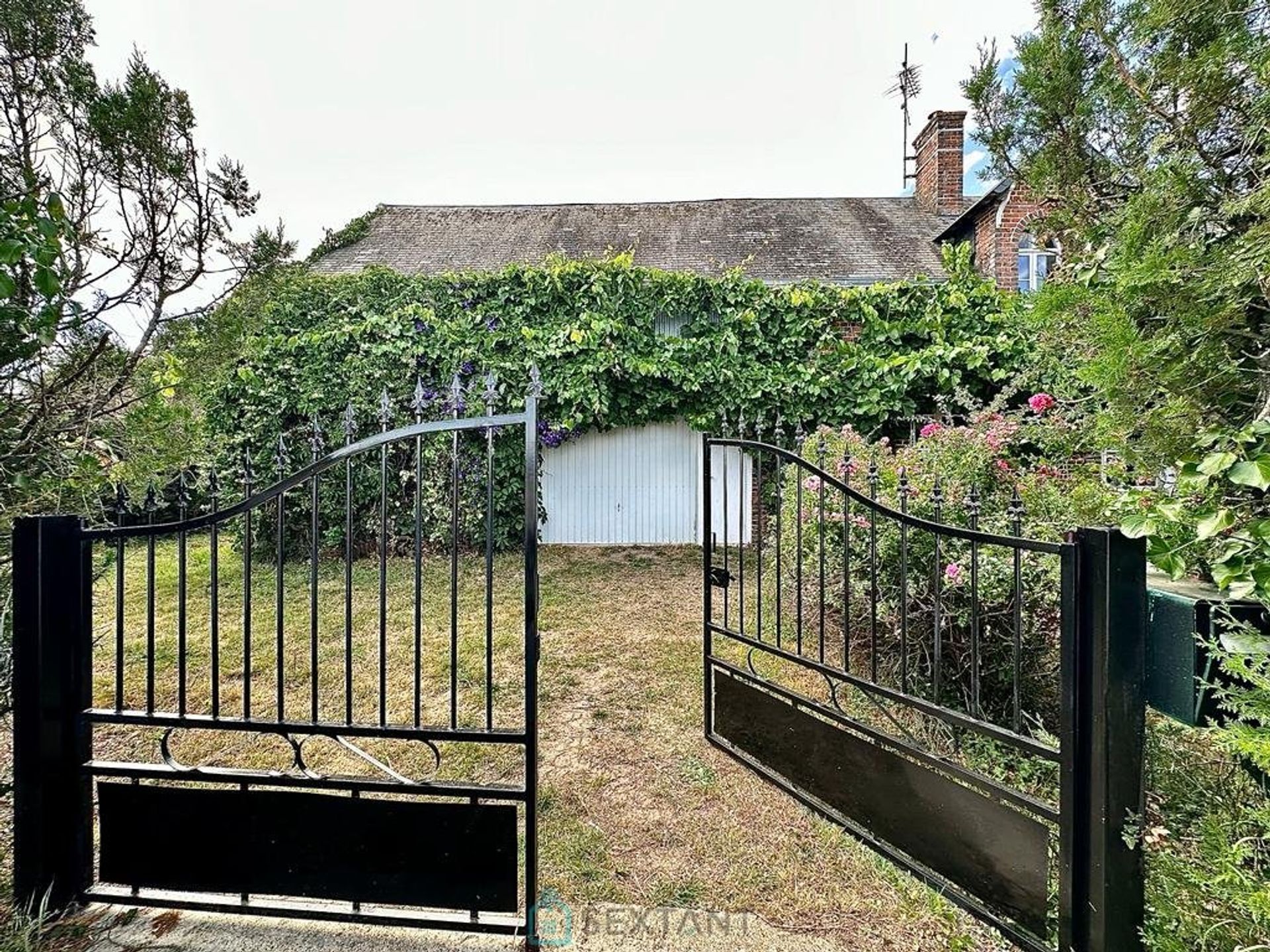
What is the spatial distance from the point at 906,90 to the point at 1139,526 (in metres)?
16.1

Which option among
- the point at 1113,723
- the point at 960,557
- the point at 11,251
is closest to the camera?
the point at 1113,723

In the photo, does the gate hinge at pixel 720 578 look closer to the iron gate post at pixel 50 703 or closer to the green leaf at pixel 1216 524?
the green leaf at pixel 1216 524

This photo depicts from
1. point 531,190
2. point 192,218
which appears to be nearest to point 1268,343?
point 192,218

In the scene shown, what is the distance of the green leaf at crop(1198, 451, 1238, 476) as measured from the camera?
42.8 inches

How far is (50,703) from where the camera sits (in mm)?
1880

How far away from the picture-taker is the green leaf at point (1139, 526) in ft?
4.14

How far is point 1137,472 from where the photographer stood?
5.71 ft

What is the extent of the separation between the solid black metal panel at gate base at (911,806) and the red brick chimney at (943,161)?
1158cm

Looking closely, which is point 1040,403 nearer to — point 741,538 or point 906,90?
point 741,538

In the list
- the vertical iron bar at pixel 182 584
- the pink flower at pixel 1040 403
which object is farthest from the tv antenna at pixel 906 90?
the vertical iron bar at pixel 182 584

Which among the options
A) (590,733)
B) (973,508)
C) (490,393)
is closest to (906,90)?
(973,508)

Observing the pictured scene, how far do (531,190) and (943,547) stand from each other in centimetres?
1273

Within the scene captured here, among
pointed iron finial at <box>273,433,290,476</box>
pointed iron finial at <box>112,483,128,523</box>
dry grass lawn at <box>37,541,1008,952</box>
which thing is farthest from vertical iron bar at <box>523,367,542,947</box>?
pointed iron finial at <box>112,483,128,523</box>

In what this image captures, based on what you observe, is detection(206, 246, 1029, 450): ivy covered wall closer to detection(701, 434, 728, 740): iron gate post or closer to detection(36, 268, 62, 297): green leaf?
detection(701, 434, 728, 740): iron gate post
